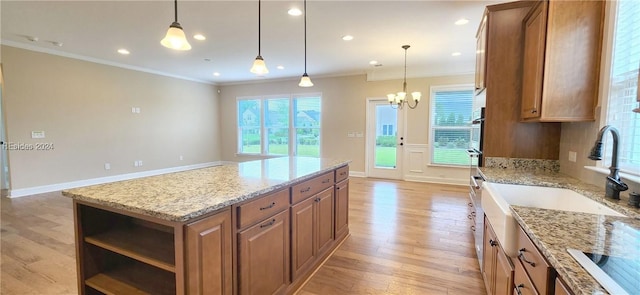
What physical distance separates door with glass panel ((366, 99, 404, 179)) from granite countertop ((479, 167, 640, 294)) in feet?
16.4

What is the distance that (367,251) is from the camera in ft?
9.50

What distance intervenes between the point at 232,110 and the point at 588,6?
8.16 meters

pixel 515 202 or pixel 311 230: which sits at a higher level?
pixel 515 202

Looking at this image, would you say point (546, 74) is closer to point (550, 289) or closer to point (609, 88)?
point (609, 88)

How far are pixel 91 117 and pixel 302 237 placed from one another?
5930 mm

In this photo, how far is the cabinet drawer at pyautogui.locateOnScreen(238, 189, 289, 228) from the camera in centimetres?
159

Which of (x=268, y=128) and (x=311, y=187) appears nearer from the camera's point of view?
(x=311, y=187)

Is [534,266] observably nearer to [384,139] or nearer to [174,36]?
[174,36]

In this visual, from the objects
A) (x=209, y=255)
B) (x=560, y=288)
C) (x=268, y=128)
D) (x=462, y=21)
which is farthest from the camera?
(x=268, y=128)

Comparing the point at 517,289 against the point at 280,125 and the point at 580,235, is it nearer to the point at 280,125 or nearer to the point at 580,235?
the point at 580,235

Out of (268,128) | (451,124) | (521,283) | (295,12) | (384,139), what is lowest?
(521,283)

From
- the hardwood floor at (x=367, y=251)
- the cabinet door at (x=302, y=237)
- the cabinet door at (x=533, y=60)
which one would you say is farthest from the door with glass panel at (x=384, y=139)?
the cabinet door at (x=302, y=237)

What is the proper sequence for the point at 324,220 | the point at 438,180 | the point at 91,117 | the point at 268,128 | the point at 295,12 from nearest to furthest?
the point at 324,220 → the point at 295,12 → the point at 91,117 → the point at 438,180 → the point at 268,128

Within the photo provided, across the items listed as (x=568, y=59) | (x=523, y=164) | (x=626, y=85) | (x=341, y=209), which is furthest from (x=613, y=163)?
(x=341, y=209)
